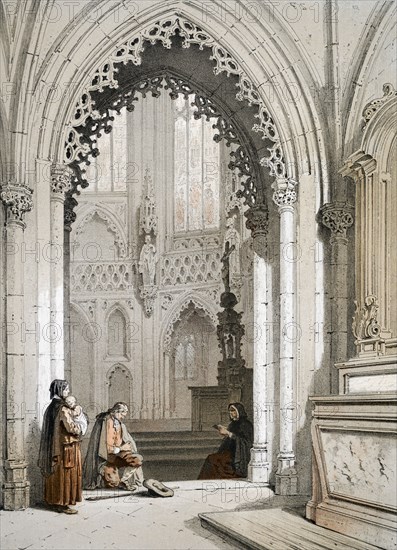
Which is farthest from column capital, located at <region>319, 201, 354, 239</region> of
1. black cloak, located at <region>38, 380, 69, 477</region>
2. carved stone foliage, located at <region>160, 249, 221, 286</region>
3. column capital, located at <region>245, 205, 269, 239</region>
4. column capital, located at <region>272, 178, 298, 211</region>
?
carved stone foliage, located at <region>160, 249, 221, 286</region>

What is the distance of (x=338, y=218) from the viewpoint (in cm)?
784

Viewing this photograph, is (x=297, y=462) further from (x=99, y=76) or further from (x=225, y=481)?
(x=99, y=76)

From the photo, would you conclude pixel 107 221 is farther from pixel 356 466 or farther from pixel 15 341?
pixel 356 466

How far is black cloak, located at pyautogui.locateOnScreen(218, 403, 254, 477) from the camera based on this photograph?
8930 millimetres

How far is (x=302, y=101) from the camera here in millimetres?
8055

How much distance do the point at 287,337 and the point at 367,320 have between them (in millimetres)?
1036

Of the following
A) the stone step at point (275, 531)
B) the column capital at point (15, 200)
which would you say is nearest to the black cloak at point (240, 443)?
the stone step at point (275, 531)

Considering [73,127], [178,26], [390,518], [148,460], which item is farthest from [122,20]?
[148,460]

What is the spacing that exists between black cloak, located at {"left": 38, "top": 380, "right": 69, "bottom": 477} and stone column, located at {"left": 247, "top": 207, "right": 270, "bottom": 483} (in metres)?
2.36

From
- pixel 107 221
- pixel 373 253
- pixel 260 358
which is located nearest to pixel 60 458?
pixel 260 358

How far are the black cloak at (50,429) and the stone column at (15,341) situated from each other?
9.8 inches

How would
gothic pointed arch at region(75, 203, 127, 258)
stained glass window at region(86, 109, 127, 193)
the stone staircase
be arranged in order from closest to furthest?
the stone staircase
gothic pointed arch at region(75, 203, 127, 258)
stained glass window at region(86, 109, 127, 193)

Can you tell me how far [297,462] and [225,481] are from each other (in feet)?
3.12

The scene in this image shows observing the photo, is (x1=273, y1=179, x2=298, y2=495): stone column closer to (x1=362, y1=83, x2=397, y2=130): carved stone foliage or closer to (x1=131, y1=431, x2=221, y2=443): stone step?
(x1=362, y1=83, x2=397, y2=130): carved stone foliage
